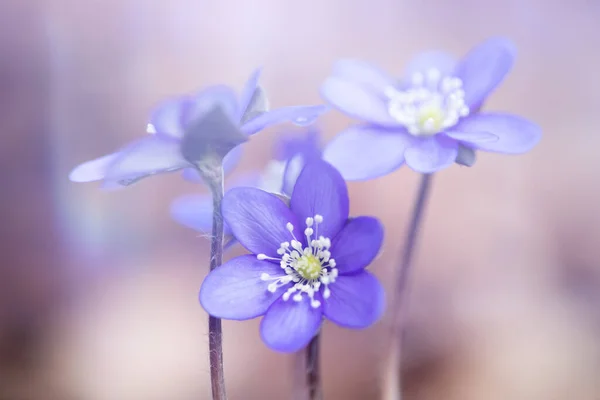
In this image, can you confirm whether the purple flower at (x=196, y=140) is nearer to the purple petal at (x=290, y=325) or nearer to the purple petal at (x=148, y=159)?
the purple petal at (x=148, y=159)

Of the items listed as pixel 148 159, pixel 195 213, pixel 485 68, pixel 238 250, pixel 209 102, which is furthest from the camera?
pixel 238 250


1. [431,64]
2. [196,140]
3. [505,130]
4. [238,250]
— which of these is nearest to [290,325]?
[196,140]

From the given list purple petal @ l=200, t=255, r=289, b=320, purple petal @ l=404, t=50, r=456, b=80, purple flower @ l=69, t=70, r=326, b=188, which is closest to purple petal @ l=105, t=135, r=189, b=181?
purple flower @ l=69, t=70, r=326, b=188

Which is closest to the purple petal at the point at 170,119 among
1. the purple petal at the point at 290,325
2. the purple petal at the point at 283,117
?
the purple petal at the point at 283,117

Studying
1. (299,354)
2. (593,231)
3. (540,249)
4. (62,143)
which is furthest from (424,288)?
(62,143)

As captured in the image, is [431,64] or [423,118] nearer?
[423,118]

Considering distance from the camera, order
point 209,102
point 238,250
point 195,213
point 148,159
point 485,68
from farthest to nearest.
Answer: point 238,250 → point 195,213 → point 485,68 → point 209,102 → point 148,159

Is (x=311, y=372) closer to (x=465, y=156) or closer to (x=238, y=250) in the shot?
(x=465, y=156)
